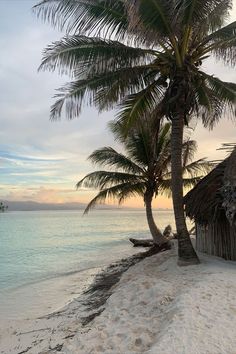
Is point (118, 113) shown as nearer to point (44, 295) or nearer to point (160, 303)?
point (160, 303)

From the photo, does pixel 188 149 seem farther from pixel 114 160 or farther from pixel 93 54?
pixel 93 54

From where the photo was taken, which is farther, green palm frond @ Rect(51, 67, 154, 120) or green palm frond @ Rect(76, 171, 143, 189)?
green palm frond @ Rect(76, 171, 143, 189)

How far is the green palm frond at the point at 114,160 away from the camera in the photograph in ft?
57.7

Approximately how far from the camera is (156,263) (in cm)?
1205

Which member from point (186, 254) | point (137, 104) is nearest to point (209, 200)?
point (186, 254)

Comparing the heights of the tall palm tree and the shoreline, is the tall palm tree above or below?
above

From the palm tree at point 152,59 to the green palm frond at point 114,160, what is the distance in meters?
5.75

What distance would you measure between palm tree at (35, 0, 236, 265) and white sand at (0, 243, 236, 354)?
2.38 m

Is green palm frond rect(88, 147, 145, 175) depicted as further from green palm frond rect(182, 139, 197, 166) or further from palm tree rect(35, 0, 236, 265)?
palm tree rect(35, 0, 236, 265)

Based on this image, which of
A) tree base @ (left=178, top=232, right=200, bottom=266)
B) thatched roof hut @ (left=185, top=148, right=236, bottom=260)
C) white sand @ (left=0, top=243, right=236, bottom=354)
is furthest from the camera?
tree base @ (left=178, top=232, right=200, bottom=266)

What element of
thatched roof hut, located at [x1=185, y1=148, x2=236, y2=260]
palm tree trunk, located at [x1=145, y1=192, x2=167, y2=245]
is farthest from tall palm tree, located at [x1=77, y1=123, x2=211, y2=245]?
thatched roof hut, located at [x1=185, y1=148, x2=236, y2=260]

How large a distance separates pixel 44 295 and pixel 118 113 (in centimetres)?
681

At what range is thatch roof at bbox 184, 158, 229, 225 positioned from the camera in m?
10.7

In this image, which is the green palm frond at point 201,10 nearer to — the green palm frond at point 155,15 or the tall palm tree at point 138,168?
the green palm frond at point 155,15
